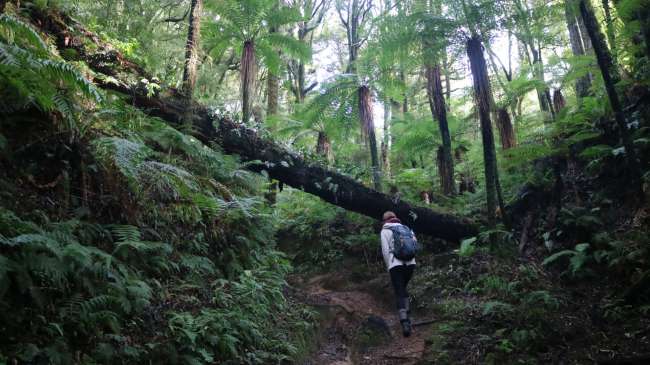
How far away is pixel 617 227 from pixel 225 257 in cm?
547

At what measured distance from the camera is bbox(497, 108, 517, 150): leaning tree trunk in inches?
341

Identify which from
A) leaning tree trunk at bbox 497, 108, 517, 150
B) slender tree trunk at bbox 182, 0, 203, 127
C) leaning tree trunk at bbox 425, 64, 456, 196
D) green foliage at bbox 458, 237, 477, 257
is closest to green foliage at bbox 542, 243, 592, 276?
green foliage at bbox 458, 237, 477, 257

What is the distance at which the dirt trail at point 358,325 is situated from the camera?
555 cm

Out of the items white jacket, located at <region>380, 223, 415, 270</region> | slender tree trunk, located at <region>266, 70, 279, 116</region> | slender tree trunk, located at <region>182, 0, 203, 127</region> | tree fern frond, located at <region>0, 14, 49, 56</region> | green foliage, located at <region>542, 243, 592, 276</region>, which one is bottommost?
green foliage, located at <region>542, 243, 592, 276</region>

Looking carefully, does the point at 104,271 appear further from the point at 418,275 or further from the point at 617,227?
the point at 617,227

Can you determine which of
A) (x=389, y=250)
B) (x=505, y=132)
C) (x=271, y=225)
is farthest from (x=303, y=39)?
(x=389, y=250)

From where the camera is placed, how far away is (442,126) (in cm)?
965

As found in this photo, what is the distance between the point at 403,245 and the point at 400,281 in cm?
54

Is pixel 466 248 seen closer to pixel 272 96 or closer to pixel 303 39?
pixel 272 96

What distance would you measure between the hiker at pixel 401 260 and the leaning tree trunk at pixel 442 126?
4087 millimetres

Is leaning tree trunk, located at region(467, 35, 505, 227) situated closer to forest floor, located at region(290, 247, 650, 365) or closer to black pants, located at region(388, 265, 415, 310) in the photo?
forest floor, located at region(290, 247, 650, 365)

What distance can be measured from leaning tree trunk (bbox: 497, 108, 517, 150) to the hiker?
3894 mm

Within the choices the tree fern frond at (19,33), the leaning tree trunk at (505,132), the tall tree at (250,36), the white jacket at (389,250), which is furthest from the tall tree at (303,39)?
the tree fern frond at (19,33)

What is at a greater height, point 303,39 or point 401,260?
point 303,39
